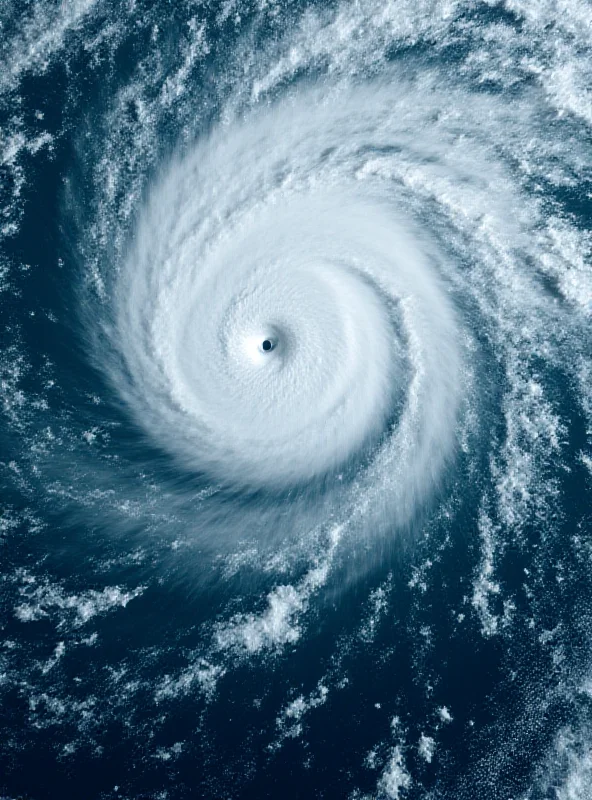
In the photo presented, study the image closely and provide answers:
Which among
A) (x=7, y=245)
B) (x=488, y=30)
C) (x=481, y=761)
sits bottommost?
(x=481, y=761)

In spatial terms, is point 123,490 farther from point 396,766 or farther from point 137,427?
point 396,766

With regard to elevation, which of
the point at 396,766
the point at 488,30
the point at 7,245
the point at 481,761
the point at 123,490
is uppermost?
the point at 7,245

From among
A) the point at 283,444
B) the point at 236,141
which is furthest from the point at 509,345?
the point at 236,141

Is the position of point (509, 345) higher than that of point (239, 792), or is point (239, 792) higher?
point (509, 345)

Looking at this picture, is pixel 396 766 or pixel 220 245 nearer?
pixel 396 766

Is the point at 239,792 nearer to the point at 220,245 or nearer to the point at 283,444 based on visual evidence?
the point at 283,444

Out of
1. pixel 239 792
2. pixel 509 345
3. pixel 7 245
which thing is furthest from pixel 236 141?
pixel 239 792
